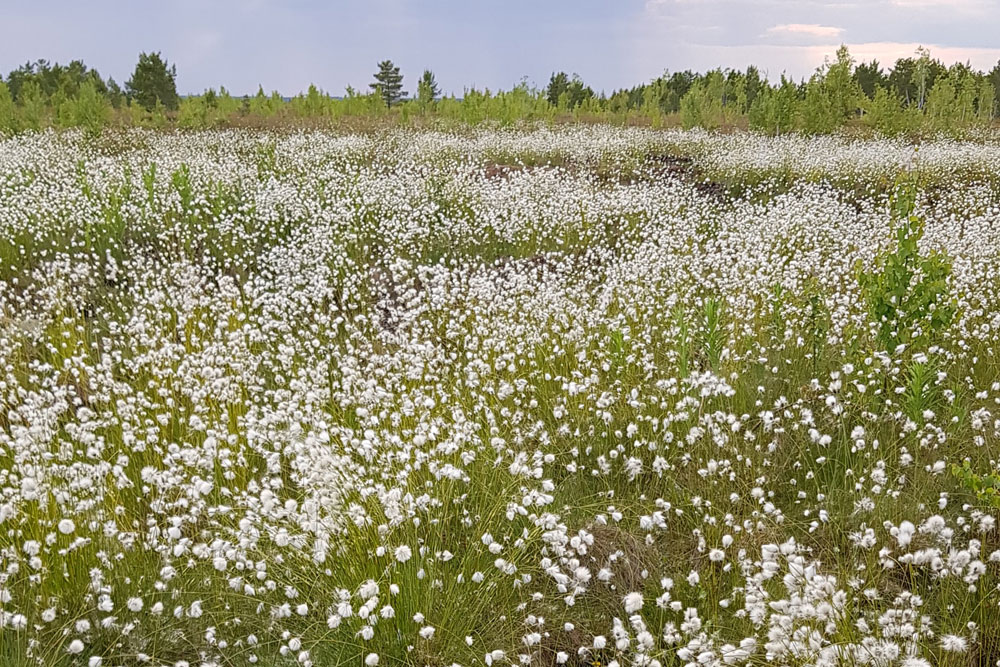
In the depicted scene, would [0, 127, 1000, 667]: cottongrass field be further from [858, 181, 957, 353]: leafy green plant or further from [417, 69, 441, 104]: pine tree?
[417, 69, 441, 104]: pine tree

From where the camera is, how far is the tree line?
2284 cm

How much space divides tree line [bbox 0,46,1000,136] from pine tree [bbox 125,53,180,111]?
5 cm

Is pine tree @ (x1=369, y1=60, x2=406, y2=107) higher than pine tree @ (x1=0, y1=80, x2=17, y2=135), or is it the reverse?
pine tree @ (x1=369, y1=60, x2=406, y2=107)

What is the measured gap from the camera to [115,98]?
40.0 m

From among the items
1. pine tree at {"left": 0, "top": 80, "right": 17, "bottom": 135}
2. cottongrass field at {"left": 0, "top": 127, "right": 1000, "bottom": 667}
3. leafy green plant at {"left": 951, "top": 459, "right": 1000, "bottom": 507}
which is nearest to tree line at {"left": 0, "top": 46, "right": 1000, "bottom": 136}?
pine tree at {"left": 0, "top": 80, "right": 17, "bottom": 135}

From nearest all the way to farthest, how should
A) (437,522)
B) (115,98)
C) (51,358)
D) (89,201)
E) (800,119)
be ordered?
(437,522), (51,358), (89,201), (800,119), (115,98)

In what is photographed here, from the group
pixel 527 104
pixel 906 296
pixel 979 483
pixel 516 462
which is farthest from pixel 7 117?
pixel 979 483

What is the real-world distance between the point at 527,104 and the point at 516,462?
3295 centimetres

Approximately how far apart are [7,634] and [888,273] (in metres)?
5.49

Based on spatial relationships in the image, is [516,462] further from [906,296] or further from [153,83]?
[153,83]

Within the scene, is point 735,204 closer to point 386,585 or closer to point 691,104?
point 386,585

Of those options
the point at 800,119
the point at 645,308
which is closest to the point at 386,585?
the point at 645,308

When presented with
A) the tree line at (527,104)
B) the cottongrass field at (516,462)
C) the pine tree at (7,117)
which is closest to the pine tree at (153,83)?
the tree line at (527,104)

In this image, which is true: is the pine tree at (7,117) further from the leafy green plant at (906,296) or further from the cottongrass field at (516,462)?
the leafy green plant at (906,296)
